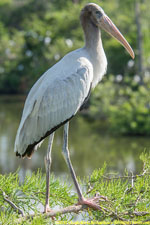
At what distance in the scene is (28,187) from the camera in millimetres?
2535

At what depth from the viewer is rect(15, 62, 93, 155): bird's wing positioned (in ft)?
10.3

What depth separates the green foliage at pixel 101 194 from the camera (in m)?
2.22

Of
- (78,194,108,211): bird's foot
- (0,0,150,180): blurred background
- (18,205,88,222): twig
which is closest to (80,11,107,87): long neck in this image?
(0,0,150,180): blurred background

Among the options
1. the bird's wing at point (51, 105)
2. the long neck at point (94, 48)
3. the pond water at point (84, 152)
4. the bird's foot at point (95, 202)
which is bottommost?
the pond water at point (84, 152)

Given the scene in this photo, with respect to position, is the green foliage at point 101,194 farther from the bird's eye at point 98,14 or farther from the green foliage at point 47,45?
the green foliage at point 47,45

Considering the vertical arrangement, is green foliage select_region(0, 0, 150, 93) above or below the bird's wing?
above

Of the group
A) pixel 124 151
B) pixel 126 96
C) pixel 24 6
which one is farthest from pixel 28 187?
pixel 24 6

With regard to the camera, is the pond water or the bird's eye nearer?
the bird's eye

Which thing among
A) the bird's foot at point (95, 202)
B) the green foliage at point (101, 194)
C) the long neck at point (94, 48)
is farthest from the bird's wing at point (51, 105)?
the bird's foot at point (95, 202)

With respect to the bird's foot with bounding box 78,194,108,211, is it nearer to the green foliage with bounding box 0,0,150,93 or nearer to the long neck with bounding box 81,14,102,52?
the long neck with bounding box 81,14,102,52

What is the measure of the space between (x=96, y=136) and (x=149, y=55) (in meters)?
6.42

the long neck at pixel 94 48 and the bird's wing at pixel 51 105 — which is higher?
the long neck at pixel 94 48

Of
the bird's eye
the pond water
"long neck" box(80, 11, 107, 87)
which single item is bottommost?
the pond water

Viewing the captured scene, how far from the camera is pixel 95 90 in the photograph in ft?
52.5
